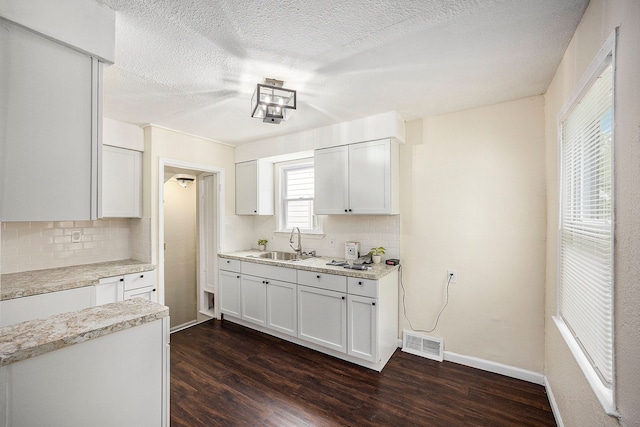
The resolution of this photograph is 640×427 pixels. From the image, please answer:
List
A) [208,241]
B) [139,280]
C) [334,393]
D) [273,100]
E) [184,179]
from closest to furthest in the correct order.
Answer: [273,100]
[334,393]
[139,280]
[208,241]
[184,179]

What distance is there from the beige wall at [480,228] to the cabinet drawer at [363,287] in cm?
66

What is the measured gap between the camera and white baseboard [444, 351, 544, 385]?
2477 mm

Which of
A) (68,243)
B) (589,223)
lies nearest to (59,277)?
(68,243)

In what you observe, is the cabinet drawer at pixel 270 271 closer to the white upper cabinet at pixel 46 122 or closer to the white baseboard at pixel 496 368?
the white baseboard at pixel 496 368

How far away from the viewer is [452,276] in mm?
2859

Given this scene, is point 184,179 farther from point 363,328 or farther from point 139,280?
point 363,328

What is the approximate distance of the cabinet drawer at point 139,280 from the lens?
296cm

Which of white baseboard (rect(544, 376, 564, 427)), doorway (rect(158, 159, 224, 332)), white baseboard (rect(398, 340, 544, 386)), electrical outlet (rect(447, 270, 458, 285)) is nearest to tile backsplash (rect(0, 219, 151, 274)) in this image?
doorway (rect(158, 159, 224, 332))

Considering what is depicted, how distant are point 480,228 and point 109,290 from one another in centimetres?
370

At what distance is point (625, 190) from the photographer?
107cm

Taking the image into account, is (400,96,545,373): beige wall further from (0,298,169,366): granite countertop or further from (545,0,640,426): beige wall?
(0,298,169,366): granite countertop

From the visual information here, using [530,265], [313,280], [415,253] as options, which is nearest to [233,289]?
[313,280]

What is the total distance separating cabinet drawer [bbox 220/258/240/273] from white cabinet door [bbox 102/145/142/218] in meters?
1.19

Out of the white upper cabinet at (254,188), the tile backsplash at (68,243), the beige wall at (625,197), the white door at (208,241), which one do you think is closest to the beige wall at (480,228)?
the beige wall at (625,197)
